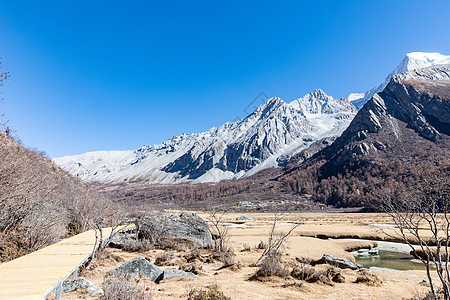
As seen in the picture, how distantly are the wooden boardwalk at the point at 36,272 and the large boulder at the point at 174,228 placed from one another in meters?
8.91

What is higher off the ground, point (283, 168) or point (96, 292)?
point (283, 168)

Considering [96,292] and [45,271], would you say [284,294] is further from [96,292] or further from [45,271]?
[45,271]

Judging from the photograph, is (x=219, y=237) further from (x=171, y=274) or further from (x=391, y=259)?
(x=391, y=259)

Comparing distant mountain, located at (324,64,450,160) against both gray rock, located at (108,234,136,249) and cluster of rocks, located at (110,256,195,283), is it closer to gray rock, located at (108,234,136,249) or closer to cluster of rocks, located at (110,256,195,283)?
gray rock, located at (108,234,136,249)

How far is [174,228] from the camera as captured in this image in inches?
740

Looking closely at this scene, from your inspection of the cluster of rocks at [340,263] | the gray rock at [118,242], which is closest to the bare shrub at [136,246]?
the gray rock at [118,242]

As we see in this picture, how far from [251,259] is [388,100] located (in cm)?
15337

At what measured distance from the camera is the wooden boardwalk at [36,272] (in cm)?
464

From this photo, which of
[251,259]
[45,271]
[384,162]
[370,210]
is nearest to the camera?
[45,271]

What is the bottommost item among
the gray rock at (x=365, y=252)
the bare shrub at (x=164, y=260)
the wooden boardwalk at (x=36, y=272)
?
the gray rock at (x=365, y=252)

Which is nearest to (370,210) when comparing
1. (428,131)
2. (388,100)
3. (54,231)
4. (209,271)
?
(428,131)

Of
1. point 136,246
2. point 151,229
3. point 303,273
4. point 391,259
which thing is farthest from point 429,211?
point 151,229

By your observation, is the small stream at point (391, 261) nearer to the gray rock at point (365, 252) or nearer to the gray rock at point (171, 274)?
the gray rock at point (365, 252)

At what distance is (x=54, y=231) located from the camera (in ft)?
37.9
